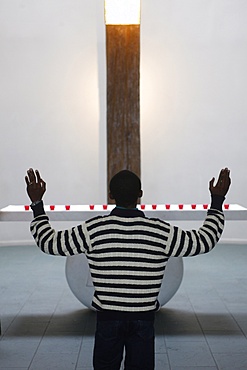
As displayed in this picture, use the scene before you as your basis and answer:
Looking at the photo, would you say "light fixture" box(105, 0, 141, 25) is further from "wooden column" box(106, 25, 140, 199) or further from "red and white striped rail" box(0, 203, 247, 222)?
"red and white striped rail" box(0, 203, 247, 222)

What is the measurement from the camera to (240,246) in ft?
22.9

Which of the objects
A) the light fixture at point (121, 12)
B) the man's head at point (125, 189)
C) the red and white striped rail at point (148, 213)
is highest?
the light fixture at point (121, 12)

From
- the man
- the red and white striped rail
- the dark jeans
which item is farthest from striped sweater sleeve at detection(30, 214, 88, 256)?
the red and white striped rail

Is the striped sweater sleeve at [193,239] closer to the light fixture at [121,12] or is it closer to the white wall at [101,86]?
the light fixture at [121,12]

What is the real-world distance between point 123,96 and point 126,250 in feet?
9.07

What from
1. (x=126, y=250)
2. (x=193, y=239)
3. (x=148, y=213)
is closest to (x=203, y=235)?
(x=193, y=239)

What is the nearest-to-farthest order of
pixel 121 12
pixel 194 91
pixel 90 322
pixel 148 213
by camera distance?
pixel 148 213
pixel 90 322
pixel 121 12
pixel 194 91

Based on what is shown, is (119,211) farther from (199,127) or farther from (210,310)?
(199,127)

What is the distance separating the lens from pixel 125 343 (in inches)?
80.4

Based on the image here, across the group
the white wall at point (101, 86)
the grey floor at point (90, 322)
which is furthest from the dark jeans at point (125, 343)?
the white wall at point (101, 86)

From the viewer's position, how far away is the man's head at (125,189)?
2006mm

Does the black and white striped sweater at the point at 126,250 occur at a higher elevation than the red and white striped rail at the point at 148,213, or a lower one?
higher

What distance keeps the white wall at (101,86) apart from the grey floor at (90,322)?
1.67m

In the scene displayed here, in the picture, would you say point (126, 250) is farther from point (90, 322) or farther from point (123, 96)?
point (123, 96)
